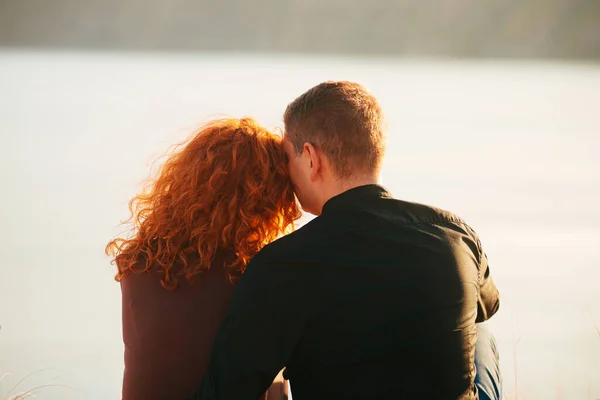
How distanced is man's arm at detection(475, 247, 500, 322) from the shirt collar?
0.26 meters

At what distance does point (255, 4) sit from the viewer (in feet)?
25.2

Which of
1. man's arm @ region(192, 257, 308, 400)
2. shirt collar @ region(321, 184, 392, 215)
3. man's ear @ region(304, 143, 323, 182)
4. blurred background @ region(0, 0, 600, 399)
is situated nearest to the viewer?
man's arm @ region(192, 257, 308, 400)

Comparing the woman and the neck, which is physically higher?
the neck

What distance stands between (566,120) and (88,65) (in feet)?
16.6

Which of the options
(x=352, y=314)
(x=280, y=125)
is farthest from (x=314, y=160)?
(x=352, y=314)

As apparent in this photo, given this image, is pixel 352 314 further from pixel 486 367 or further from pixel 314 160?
pixel 486 367

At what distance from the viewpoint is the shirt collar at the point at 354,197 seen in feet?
4.64

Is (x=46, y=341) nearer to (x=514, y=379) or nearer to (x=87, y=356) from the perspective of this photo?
(x=87, y=356)

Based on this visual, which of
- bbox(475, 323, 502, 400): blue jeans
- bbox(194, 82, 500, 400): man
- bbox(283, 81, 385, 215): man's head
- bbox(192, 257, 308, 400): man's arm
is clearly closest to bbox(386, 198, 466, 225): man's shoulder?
bbox(194, 82, 500, 400): man

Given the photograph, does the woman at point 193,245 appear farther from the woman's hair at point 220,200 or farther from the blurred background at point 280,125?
the blurred background at point 280,125

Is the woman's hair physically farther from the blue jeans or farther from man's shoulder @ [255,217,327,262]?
the blue jeans

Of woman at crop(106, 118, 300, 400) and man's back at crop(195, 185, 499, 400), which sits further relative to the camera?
woman at crop(106, 118, 300, 400)

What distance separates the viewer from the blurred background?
10.7 feet

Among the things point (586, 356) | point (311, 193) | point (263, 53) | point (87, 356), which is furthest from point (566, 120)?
point (311, 193)
